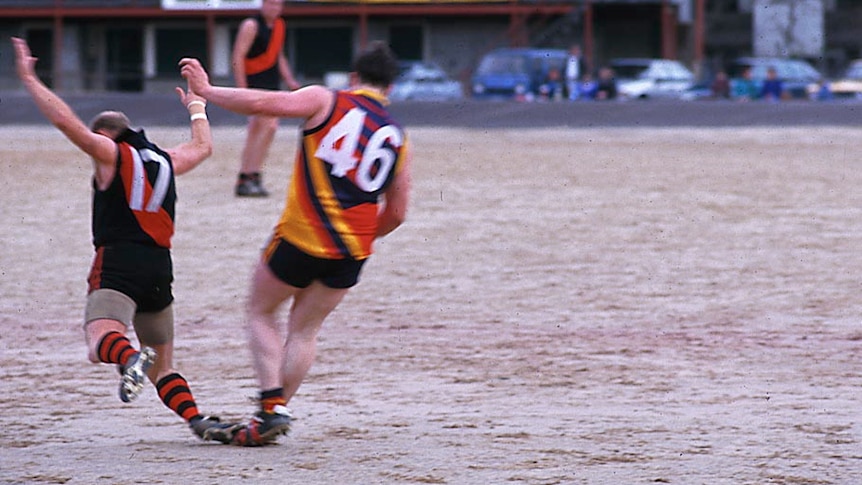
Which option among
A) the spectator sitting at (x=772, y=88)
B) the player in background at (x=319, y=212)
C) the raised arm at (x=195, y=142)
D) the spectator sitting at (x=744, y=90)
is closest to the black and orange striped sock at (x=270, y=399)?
the player in background at (x=319, y=212)

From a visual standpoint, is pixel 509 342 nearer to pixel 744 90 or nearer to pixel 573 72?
pixel 744 90

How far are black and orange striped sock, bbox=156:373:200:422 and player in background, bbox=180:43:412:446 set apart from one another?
26cm

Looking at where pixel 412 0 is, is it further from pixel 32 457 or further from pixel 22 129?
pixel 32 457

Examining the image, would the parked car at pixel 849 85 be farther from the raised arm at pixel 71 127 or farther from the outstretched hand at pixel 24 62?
the raised arm at pixel 71 127

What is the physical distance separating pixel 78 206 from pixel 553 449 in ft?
29.6

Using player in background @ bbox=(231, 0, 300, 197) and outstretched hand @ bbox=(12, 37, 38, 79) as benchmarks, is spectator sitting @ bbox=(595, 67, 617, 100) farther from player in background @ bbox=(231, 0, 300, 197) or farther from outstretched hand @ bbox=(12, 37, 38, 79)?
outstretched hand @ bbox=(12, 37, 38, 79)

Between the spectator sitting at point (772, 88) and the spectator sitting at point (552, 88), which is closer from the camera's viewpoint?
the spectator sitting at point (552, 88)

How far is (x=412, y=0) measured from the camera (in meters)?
41.1

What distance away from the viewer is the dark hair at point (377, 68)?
18.3 feet

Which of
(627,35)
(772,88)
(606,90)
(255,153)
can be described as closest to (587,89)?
(606,90)

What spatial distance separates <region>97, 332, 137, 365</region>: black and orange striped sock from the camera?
17.6ft

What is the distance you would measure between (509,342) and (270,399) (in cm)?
267

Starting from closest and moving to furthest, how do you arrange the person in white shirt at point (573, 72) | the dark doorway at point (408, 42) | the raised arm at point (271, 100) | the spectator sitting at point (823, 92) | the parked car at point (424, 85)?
the raised arm at point (271, 100) → the person in white shirt at point (573, 72) → the spectator sitting at point (823, 92) → the parked car at point (424, 85) → the dark doorway at point (408, 42)

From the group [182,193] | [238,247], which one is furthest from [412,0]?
[238,247]
